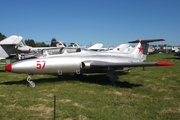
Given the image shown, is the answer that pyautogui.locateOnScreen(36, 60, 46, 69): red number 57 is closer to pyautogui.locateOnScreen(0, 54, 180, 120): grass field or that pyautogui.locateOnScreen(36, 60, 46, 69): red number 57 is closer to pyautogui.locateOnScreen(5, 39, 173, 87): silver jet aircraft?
pyautogui.locateOnScreen(5, 39, 173, 87): silver jet aircraft

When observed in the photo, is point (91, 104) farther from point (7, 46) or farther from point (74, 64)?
point (7, 46)

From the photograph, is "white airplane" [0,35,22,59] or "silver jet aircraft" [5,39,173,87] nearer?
"silver jet aircraft" [5,39,173,87]

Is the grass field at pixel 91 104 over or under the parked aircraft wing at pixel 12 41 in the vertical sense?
under

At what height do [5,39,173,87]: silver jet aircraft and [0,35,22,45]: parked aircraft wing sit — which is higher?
[0,35,22,45]: parked aircraft wing

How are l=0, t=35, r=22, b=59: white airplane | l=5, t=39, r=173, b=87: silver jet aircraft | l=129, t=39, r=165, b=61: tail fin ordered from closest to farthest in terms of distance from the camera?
1. l=5, t=39, r=173, b=87: silver jet aircraft
2. l=129, t=39, r=165, b=61: tail fin
3. l=0, t=35, r=22, b=59: white airplane

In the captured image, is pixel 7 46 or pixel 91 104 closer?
pixel 91 104

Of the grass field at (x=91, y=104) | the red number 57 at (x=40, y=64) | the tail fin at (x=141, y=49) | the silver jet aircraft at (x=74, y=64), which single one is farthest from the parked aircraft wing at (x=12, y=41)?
the tail fin at (x=141, y=49)

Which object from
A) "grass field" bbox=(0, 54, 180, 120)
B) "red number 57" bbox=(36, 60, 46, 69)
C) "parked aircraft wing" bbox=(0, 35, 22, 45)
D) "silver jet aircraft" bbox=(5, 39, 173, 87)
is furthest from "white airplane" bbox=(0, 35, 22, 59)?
"grass field" bbox=(0, 54, 180, 120)

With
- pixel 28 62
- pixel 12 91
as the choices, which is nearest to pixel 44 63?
pixel 28 62

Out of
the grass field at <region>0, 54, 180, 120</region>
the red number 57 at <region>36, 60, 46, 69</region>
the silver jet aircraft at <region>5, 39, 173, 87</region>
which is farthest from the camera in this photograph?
the red number 57 at <region>36, 60, 46, 69</region>

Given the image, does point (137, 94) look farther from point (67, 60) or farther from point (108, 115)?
point (67, 60)

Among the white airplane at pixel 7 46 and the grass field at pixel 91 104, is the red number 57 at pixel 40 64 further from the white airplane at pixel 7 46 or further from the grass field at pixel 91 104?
the white airplane at pixel 7 46

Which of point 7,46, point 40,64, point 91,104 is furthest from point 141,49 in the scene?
point 7,46

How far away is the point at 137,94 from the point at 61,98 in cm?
328
